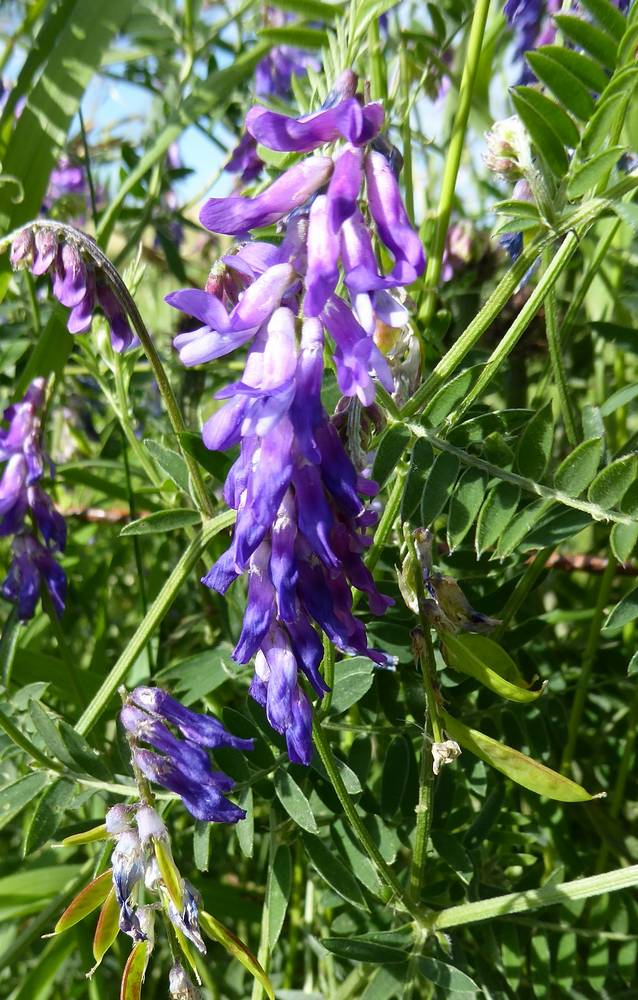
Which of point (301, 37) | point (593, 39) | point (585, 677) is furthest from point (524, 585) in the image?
point (301, 37)

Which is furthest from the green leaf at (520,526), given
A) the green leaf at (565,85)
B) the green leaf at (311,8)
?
the green leaf at (311,8)

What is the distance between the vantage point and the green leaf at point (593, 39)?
0.81 meters

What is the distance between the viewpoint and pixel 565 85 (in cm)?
81

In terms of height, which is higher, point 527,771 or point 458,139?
point 458,139

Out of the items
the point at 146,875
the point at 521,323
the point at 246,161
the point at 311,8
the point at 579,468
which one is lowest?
the point at 146,875

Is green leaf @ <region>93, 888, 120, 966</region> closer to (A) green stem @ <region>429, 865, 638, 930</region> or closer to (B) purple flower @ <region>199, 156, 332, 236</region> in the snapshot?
(A) green stem @ <region>429, 865, 638, 930</region>

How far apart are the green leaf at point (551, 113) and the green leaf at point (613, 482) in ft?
0.84

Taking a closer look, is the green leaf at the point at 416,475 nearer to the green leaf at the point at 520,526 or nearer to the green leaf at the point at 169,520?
the green leaf at the point at 520,526

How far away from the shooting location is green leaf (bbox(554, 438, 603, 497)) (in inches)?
32.5

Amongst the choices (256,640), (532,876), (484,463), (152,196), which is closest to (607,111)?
(484,463)

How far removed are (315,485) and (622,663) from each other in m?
0.84

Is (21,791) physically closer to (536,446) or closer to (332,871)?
(332,871)

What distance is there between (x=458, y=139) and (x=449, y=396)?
38 cm

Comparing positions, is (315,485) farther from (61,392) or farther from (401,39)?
(61,392)
